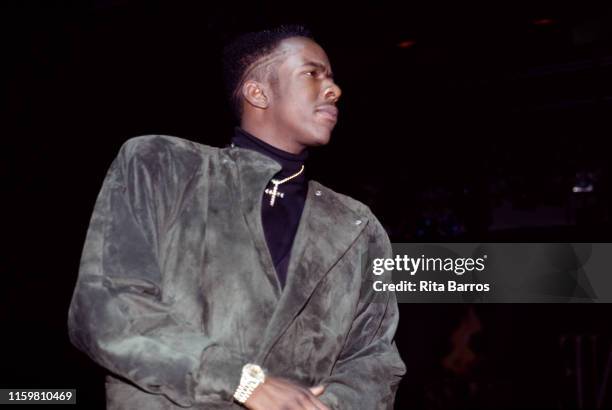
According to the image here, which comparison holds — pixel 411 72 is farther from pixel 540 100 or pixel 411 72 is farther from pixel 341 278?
pixel 341 278

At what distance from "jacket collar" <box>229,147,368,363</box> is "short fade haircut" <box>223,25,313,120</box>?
0.29m

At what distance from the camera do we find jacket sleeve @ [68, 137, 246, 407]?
1498mm

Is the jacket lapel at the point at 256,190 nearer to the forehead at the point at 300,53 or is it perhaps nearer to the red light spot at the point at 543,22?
the forehead at the point at 300,53

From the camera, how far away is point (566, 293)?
7023mm

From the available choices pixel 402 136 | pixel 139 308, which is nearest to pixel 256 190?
pixel 139 308

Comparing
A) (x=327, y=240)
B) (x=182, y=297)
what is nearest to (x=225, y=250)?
(x=182, y=297)

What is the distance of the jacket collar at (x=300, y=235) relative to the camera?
1731mm

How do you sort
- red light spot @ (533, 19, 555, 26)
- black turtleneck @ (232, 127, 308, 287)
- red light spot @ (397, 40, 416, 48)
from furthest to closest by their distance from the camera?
red light spot @ (397, 40, 416, 48)
red light spot @ (533, 19, 555, 26)
black turtleneck @ (232, 127, 308, 287)

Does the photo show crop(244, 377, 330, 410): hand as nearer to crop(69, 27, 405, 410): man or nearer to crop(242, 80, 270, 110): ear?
crop(69, 27, 405, 410): man

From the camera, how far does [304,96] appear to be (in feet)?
6.53

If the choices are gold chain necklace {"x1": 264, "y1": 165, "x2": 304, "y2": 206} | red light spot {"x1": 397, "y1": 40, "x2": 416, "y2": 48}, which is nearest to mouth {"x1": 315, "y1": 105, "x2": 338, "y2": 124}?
gold chain necklace {"x1": 264, "y1": 165, "x2": 304, "y2": 206}

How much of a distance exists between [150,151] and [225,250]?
325 millimetres

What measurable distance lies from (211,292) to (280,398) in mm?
315

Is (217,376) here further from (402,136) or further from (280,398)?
(402,136)
